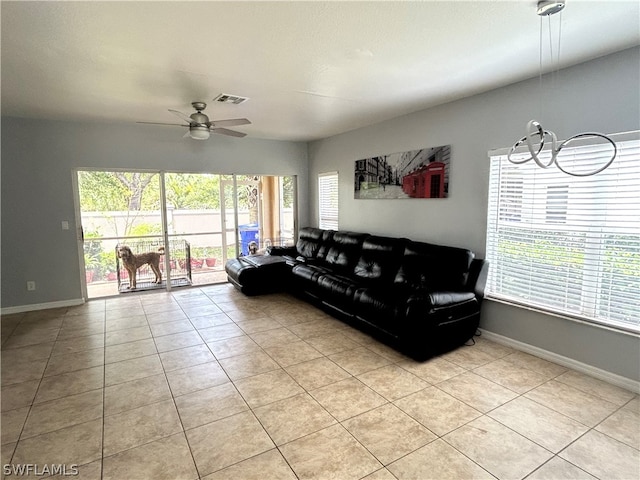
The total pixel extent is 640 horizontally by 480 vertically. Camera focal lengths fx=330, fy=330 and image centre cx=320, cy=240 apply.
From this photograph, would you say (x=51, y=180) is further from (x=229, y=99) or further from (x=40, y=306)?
(x=229, y=99)

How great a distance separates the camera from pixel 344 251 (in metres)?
5.16

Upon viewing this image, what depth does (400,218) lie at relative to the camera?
4.70 m

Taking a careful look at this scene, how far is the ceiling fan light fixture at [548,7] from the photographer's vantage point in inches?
75.5

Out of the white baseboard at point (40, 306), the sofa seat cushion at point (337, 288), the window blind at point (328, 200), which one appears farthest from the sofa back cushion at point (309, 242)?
the white baseboard at point (40, 306)

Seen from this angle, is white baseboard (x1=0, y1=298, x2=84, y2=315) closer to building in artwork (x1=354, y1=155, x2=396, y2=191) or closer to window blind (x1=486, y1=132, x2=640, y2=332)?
building in artwork (x1=354, y1=155, x2=396, y2=191)

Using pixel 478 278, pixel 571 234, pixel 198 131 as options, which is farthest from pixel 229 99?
pixel 571 234

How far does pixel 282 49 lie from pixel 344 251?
3.19 metres

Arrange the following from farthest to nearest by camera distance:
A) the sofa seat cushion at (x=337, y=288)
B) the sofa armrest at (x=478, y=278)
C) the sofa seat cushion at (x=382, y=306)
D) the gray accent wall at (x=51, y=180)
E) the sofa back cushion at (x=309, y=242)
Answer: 1. the sofa back cushion at (x=309, y=242)
2. the gray accent wall at (x=51, y=180)
3. the sofa seat cushion at (x=337, y=288)
4. the sofa armrest at (x=478, y=278)
5. the sofa seat cushion at (x=382, y=306)

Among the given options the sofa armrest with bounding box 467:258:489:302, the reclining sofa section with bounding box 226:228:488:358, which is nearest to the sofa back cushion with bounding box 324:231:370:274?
the reclining sofa section with bounding box 226:228:488:358

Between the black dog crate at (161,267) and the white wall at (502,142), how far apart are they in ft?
10.7

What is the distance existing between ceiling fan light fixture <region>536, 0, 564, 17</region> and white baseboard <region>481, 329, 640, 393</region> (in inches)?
110

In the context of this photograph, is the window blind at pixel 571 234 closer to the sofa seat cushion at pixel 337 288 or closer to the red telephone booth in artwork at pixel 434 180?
the red telephone booth in artwork at pixel 434 180

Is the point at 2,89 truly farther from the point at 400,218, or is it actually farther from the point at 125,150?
the point at 400,218

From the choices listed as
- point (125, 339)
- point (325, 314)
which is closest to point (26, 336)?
point (125, 339)
